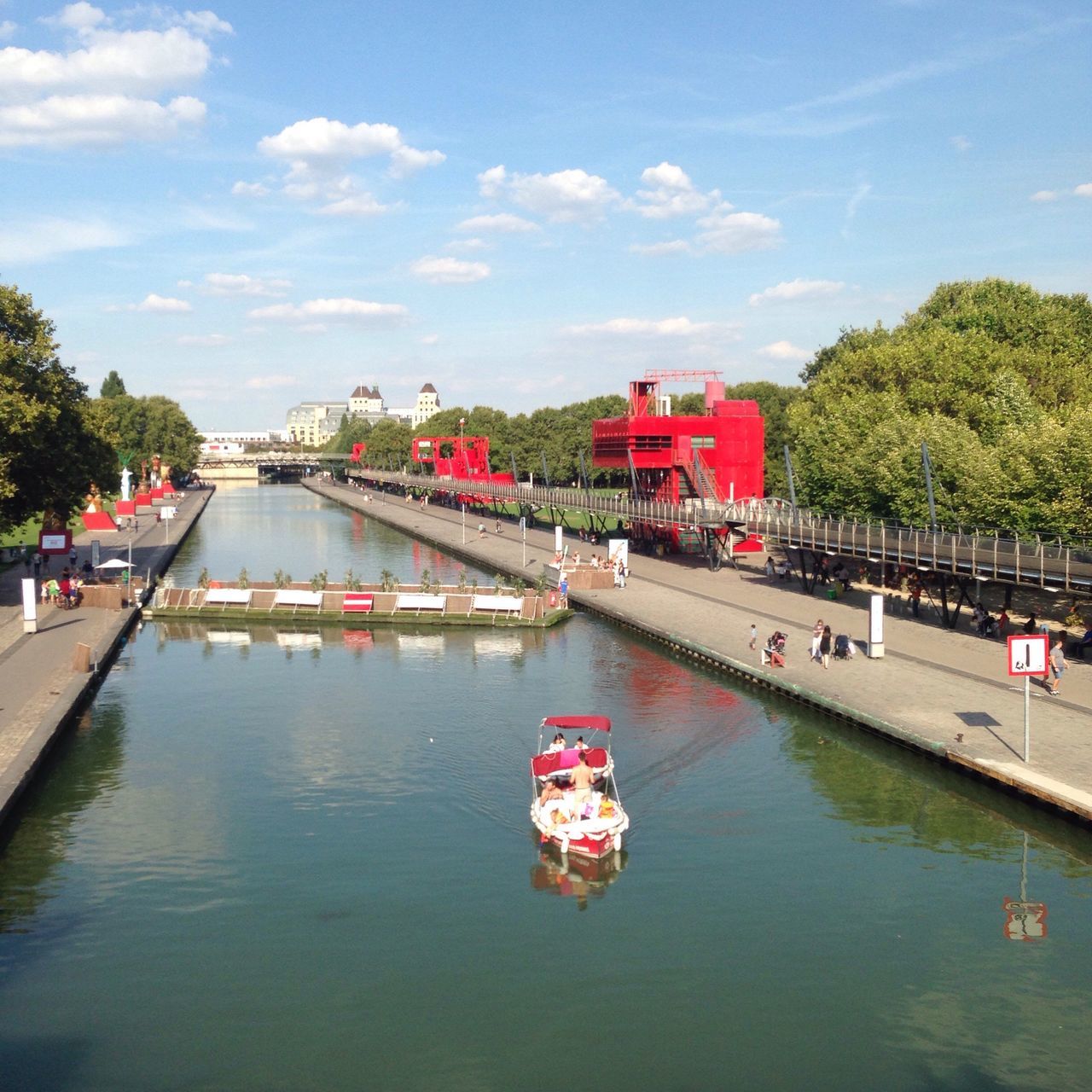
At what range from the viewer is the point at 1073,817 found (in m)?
22.9

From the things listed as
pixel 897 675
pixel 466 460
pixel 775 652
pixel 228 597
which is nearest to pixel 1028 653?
pixel 897 675

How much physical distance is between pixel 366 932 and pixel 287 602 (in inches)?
1329

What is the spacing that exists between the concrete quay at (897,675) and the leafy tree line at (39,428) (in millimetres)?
23572

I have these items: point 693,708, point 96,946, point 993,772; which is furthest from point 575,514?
point 96,946

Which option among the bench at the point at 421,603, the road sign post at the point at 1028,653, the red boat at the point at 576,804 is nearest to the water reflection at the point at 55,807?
the red boat at the point at 576,804

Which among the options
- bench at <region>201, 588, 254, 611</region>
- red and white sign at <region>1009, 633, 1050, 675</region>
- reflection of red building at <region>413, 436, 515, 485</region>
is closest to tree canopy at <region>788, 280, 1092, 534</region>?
red and white sign at <region>1009, 633, 1050, 675</region>

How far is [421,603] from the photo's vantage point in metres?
50.3

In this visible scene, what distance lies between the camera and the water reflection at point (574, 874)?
20.9 m

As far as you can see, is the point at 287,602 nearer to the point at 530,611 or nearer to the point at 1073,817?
the point at 530,611

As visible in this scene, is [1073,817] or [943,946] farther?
[1073,817]

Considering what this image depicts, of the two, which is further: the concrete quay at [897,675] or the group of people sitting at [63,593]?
the group of people sitting at [63,593]

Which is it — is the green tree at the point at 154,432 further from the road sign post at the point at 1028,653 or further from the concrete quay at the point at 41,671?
the road sign post at the point at 1028,653

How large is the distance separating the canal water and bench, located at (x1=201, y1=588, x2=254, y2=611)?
1842cm

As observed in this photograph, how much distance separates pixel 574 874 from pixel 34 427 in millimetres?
38783
